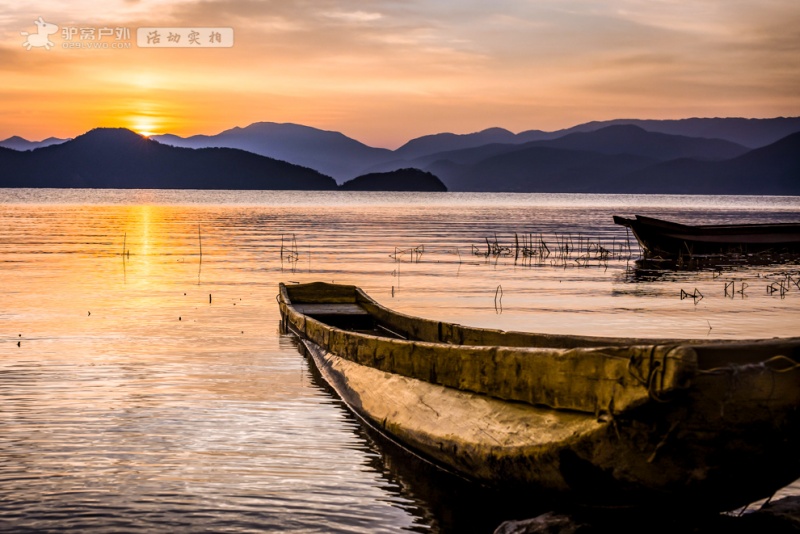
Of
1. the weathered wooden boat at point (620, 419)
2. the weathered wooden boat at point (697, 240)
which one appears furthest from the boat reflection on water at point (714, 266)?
the weathered wooden boat at point (620, 419)

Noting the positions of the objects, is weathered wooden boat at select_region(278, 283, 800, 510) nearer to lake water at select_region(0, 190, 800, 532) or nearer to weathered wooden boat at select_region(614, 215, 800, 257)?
lake water at select_region(0, 190, 800, 532)

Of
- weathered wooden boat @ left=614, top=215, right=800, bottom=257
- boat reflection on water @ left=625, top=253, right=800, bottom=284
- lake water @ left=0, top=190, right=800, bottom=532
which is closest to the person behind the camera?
lake water @ left=0, top=190, right=800, bottom=532

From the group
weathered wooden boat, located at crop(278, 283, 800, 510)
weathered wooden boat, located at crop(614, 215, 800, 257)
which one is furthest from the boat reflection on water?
weathered wooden boat, located at crop(278, 283, 800, 510)

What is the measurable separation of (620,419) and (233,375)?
870 cm

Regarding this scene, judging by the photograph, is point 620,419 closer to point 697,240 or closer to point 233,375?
point 233,375

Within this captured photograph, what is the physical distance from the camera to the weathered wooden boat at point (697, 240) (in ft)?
133

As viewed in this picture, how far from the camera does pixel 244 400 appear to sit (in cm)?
1230

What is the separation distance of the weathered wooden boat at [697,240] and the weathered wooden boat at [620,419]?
108 feet

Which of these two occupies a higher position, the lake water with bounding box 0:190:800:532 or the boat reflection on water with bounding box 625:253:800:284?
the boat reflection on water with bounding box 625:253:800:284

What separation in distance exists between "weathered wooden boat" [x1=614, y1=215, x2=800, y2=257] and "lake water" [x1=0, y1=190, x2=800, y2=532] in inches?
159

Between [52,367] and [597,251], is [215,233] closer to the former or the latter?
[597,251]

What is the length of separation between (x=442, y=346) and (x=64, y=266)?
89.0 ft

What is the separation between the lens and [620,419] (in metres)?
6.46

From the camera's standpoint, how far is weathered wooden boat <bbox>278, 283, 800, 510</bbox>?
6.06 m
